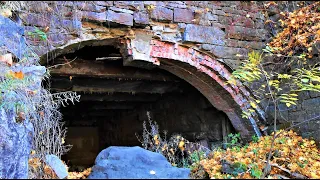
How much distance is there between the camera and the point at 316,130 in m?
5.12

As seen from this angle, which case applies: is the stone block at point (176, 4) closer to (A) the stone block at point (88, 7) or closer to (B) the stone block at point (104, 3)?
(B) the stone block at point (104, 3)

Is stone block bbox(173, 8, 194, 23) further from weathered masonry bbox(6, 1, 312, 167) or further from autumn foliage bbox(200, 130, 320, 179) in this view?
autumn foliage bbox(200, 130, 320, 179)

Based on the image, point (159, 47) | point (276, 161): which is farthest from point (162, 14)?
point (276, 161)

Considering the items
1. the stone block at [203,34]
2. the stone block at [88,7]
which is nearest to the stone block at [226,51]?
the stone block at [203,34]

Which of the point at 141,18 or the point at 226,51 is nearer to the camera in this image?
the point at 141,18

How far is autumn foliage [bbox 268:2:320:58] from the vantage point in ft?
17.5

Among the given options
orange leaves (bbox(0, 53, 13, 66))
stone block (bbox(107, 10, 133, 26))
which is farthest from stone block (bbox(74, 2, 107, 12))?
orange leaves (bbox(0, 53, 13, 66))

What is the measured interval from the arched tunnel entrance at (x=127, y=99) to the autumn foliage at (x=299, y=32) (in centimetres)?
Answer: 162

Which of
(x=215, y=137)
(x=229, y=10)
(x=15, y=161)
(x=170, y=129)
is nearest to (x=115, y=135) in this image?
(x=170, y=129)

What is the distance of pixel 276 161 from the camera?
3.99 metres

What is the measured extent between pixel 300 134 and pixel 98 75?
10.7 feet

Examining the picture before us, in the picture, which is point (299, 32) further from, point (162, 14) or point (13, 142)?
point (13, 142)

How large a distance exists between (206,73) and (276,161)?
1.88m

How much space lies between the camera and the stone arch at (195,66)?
4926 millimetres
